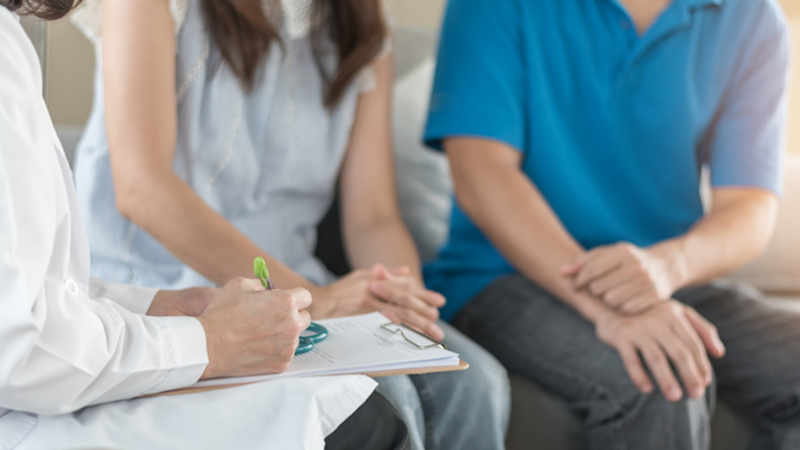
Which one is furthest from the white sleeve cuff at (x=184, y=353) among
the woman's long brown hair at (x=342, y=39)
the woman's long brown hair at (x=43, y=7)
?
the woman's long brown hair at (x=342, y=39)

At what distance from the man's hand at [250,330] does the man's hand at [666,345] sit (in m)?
0.45

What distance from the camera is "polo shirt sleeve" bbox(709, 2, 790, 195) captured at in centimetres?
103

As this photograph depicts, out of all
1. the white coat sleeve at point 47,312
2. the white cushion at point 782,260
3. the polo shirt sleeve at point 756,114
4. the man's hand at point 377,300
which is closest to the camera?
the white coat sleeve at point 47,312

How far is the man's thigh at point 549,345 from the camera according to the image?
79 cm

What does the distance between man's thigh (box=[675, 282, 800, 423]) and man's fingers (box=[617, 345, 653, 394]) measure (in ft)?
0.56

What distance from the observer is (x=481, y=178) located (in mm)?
964

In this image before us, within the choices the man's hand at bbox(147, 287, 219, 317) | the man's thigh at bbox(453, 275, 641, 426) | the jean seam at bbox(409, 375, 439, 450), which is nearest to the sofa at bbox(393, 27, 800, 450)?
the man's thigh at bbox(453, 275, 641, 426)

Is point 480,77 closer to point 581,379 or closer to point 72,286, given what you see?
point 581,379

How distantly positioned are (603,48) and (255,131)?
1.80 ft

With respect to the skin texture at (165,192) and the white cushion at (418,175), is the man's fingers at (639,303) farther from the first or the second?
the white cushion at (418,175)

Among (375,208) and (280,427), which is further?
(375,208)

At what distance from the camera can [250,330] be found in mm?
519

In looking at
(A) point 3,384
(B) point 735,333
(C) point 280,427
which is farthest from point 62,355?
(B) point 735,333

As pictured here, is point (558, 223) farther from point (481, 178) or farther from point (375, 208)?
point (375, 208)
